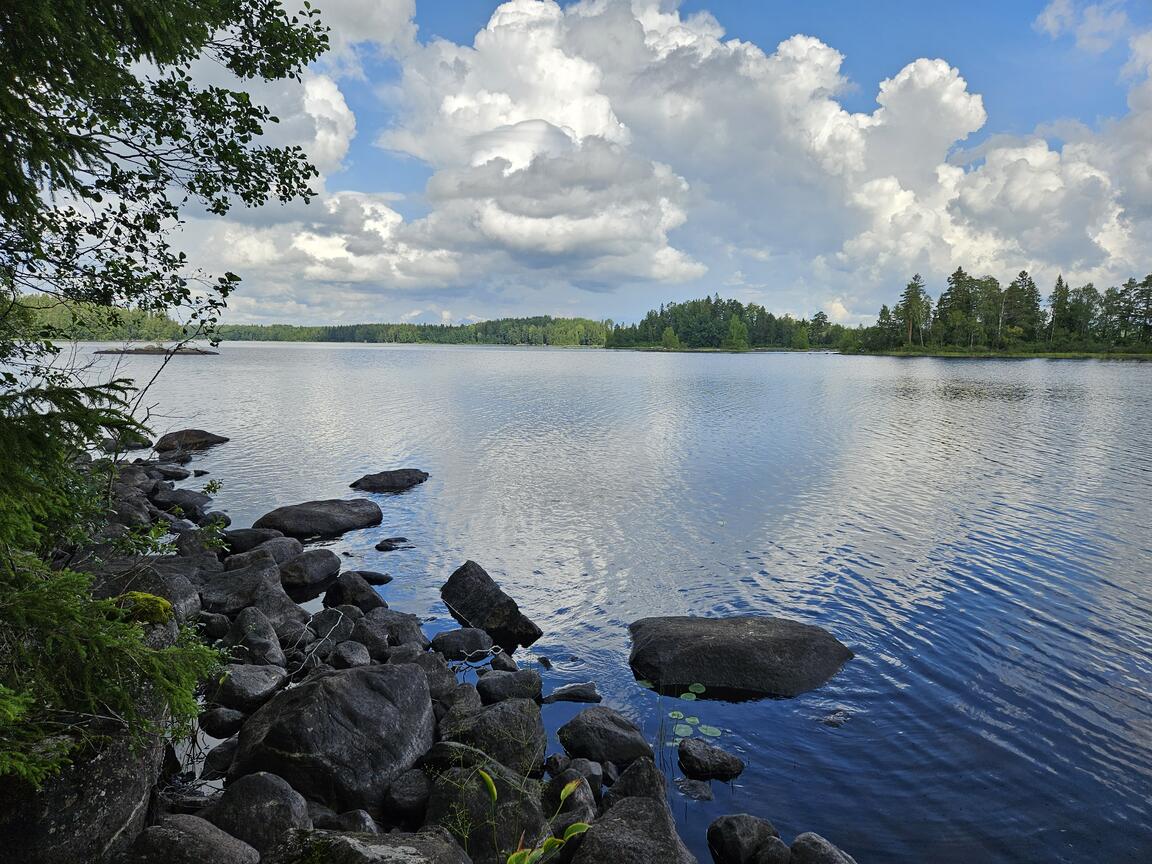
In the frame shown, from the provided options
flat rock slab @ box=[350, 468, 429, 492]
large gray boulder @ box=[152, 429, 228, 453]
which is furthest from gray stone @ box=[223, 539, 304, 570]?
large gray boulder @ box=[152, 429, 228, 453]

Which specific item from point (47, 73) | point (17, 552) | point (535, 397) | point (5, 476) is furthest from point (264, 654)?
point (535, 397)

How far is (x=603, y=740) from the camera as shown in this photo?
34.3ft

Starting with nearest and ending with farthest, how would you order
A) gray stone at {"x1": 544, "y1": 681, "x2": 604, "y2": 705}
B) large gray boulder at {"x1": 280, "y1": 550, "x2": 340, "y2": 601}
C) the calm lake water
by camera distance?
the calm lake water < gray stone at {"x1": 544, "y1": 681, "x2": 604, "y2": 705} < large gray boulder at {"x1": 280, "y1": 550, "x2": 340, "y2": 601}

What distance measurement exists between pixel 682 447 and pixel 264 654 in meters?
31.5

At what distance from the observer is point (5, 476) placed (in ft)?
16.6

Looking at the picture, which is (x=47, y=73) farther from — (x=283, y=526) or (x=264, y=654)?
(x=283, y=526)

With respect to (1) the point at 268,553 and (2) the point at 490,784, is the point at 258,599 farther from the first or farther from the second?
(2) the point at 490,784

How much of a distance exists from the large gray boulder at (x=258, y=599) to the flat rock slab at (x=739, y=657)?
7561 millimetres

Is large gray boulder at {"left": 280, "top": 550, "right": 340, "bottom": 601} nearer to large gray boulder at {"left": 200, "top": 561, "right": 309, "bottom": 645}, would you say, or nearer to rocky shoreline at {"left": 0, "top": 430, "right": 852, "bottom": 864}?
rocky shoreline at {"left": 0, "top": 430, "right": 852, "bottom": 864}

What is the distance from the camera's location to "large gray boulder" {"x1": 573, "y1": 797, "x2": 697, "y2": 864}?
7125 millimetres

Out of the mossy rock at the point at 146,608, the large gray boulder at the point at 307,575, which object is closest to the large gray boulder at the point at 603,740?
the mossy rock at the point at 146,608

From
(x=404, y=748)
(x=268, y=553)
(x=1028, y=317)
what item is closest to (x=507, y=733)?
(x=404, y=748)

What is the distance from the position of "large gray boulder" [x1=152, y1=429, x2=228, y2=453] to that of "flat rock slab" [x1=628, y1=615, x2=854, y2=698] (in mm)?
37832

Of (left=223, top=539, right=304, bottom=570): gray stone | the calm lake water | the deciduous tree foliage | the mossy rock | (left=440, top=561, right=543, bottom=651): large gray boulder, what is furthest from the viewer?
(left=223, top=539, right=304, bottom=570): gray stone
